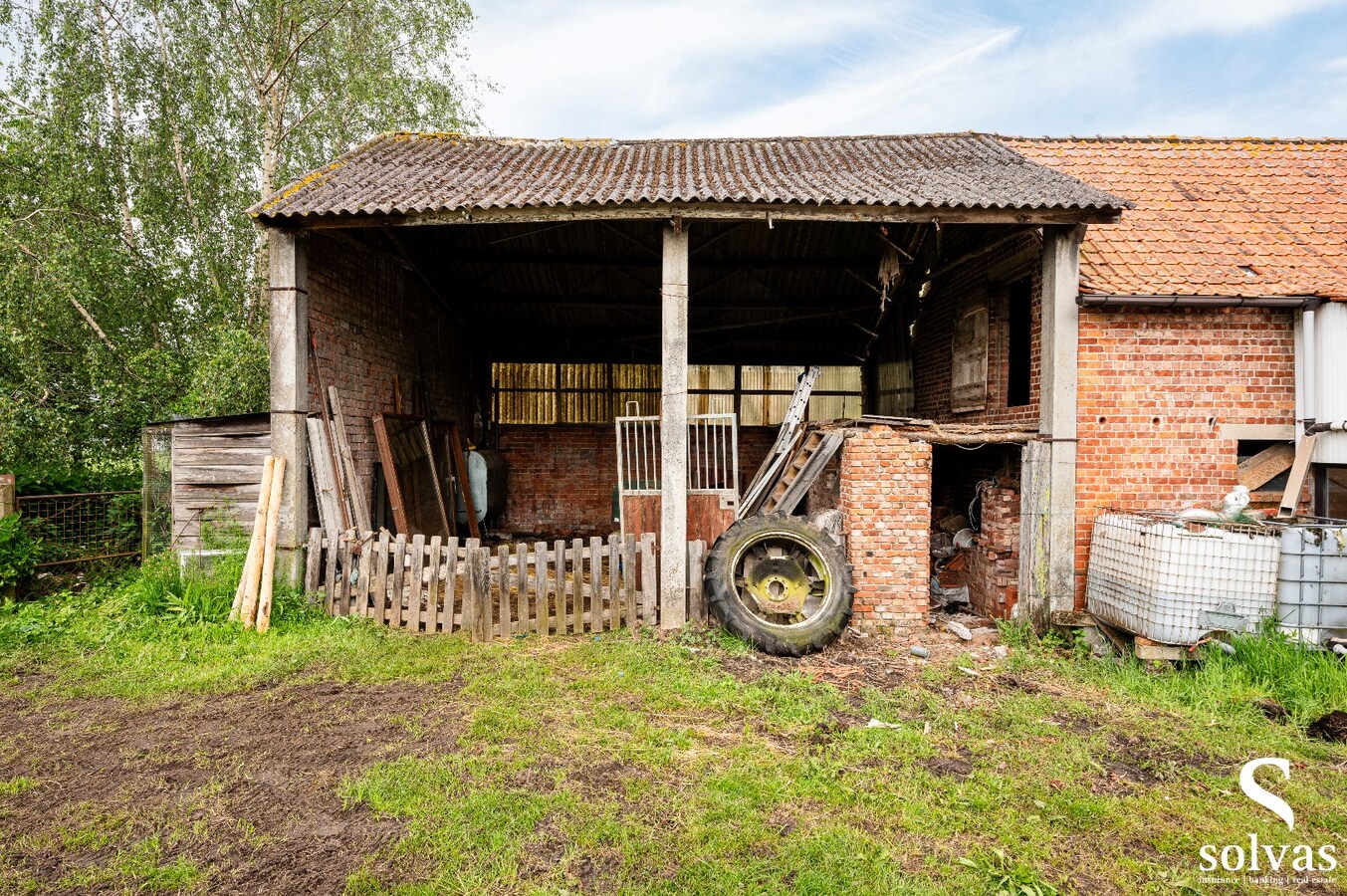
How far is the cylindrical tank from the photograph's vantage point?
31.8 feet

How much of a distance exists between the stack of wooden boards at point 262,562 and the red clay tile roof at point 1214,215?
8162 mm

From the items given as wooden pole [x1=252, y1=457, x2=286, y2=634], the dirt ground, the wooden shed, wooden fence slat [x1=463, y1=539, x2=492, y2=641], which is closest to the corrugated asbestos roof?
the wooden shed

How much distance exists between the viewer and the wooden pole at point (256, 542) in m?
5.82

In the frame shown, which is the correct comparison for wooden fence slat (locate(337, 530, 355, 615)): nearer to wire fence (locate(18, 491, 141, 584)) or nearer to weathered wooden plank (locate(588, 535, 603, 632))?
weathered wooden plank (locate(588, 535, 603, 632))

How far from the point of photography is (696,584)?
20.2ft

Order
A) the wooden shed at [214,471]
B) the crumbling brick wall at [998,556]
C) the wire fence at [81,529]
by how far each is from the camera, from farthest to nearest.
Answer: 1. the wire fence at [81,529]
2. the crumbling brick wall at [998,556]
3. the wooden shed at [214,471]

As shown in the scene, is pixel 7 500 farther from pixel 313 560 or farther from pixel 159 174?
pixel 159 174

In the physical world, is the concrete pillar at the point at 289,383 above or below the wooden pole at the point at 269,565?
above

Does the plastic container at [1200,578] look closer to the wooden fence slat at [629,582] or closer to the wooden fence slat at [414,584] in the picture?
the wooden fence slat at [629,582]

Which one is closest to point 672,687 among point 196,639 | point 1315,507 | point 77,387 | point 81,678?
point 196,639

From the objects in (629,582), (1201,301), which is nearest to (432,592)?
(629,582)

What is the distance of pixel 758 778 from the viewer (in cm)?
357

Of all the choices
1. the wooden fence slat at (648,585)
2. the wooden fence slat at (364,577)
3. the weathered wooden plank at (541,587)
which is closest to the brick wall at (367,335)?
the wooden fence slat at (364,577)

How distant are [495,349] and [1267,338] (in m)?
11.1
